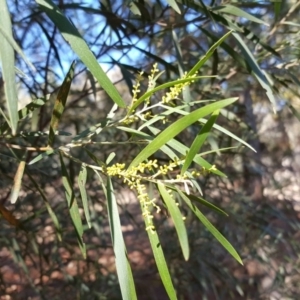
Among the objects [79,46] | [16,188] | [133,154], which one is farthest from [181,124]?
[133,154]

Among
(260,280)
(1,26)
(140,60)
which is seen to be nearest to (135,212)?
(260,280)

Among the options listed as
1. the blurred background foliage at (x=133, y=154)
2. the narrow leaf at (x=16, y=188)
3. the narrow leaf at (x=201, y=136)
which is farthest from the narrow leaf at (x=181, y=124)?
the blurred background foliage at (x=133, y=154)

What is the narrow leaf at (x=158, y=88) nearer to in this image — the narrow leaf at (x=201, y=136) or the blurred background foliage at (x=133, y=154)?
the narrow leaf at (x=201, y=136)

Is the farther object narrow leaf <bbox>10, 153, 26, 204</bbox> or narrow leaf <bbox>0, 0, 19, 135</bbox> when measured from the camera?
narrow leaf <bbox>10, 153, 26, 204</bbox>

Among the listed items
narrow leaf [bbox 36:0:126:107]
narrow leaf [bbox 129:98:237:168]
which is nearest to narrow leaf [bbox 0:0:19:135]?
narrow leaf [bbox 36:0:126:107]

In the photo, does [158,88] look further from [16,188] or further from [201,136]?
[16,188]

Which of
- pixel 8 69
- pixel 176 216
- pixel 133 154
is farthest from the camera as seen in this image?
pixel 133 154

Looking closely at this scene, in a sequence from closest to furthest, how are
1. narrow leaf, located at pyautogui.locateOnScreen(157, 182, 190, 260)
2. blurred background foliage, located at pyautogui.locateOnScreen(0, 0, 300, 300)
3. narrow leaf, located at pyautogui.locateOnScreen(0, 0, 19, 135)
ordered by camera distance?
narrow leaf, located at pyautogui.locateOnScreen(0, 0, 19, 135), narrow leaf, located at pyautogui.locateOnScreen(157, 182, 190, 260), blurred background foliage, located at pyautogui.locateOnScreen(0, 0, 300, 300)

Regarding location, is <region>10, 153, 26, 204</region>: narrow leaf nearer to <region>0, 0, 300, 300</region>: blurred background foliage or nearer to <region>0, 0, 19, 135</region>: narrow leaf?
<region>0, 0, 19, 135</region>: narrow leaf

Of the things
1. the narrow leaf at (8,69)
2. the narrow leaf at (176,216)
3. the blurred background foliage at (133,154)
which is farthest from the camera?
the blurred background foliage at (133,154)
